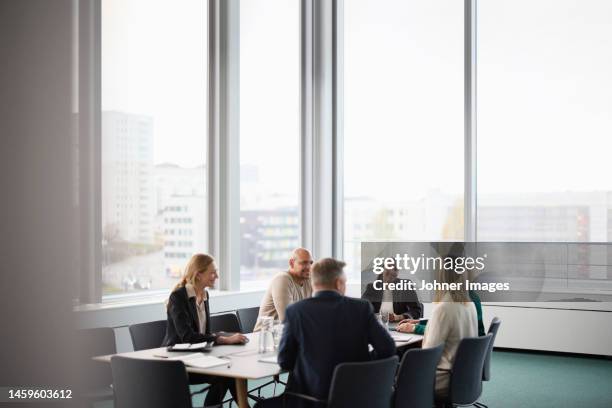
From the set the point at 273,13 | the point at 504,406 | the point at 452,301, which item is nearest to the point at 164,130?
the point at 273,13

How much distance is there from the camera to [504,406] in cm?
526

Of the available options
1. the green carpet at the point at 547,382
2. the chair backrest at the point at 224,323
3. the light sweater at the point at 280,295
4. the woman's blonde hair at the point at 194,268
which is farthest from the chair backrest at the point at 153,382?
the green carpet at the point at 547,382

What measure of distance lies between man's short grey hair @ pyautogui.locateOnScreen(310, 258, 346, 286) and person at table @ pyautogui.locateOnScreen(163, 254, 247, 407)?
3.42ft

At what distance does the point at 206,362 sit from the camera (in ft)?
11.4

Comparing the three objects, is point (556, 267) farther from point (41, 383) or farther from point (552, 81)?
point (41, 383)

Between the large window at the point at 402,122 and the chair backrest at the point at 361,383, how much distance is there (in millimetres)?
5218

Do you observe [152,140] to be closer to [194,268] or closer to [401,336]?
[194,268]

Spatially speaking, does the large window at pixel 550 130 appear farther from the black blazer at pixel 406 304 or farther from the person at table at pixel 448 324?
the person at table at pixel 448 324

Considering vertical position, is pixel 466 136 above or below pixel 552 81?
below

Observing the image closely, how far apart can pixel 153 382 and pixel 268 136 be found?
192 inches

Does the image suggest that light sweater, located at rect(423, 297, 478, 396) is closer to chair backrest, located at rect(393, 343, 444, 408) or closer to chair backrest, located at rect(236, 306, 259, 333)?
chair backrest, located at rect(393, 343, 444, 408)

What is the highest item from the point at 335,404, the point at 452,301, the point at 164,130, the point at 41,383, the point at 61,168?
the point at 164,130

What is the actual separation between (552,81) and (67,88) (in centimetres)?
770

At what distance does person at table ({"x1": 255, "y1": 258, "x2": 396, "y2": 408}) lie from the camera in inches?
126
